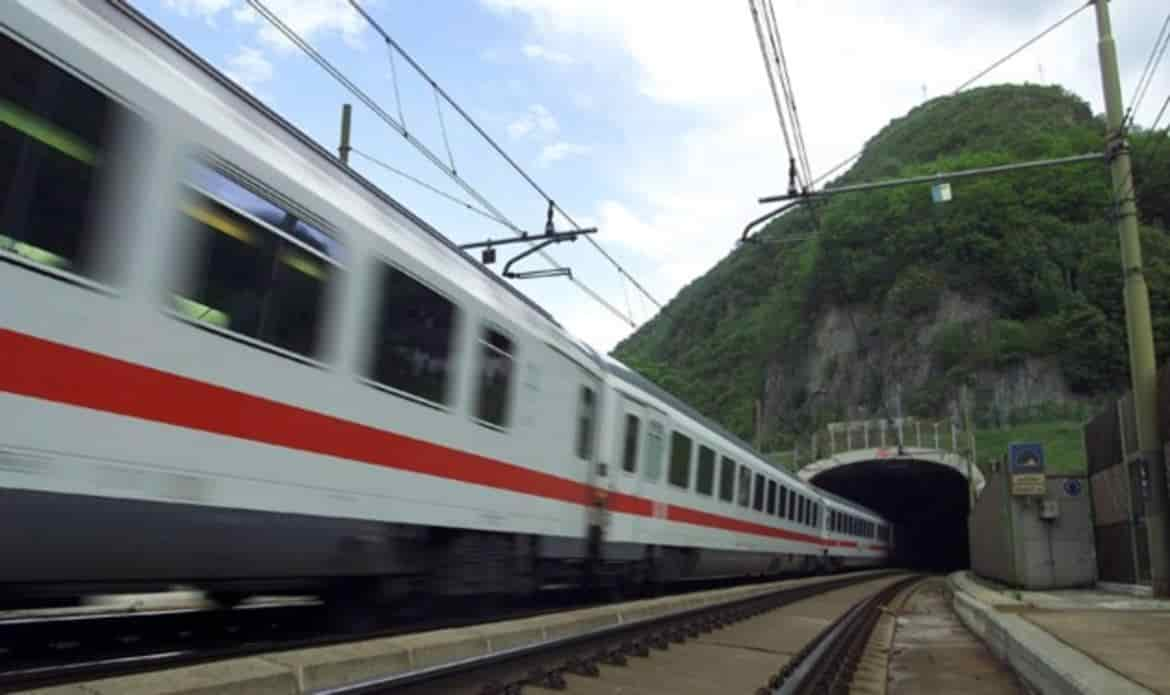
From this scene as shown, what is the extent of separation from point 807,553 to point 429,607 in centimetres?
2025

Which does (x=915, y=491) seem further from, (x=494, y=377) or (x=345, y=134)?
(x=494, y=377)

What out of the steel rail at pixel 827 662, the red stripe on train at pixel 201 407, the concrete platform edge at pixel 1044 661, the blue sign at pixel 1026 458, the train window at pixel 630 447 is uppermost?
the blue sign at pixel 1026 458

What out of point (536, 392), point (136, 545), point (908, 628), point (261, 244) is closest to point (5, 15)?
point (261, 244)

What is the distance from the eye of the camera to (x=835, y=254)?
2842 inches

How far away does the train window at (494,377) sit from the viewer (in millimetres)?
8273

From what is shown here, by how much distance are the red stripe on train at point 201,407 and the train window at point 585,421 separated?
2.55m

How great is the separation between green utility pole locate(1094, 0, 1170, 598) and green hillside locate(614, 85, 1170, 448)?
3711cm

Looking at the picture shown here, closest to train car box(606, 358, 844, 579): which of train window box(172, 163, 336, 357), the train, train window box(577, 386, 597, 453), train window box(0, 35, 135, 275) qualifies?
train window box(577, 386, 597, 453)

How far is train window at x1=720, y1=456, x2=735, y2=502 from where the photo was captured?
17.1 m

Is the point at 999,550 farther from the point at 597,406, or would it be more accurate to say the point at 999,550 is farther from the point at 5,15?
the point at 5,15

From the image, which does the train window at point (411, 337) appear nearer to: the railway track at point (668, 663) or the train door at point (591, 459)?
the railway track at point (668, 663)

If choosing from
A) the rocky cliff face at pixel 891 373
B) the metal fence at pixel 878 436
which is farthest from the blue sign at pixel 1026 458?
the rocky cliff face at pixel 891 373

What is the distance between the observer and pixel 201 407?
197 inches

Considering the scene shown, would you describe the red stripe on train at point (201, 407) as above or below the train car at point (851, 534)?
below
